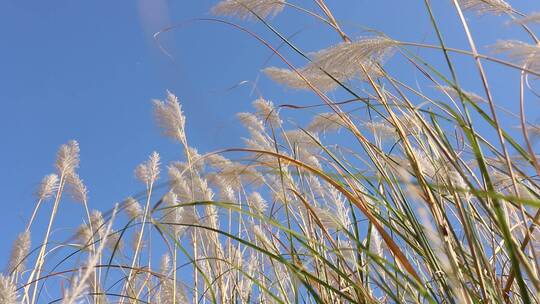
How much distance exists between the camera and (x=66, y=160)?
8.42 ft

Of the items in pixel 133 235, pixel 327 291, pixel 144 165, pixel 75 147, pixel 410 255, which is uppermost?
pixel 75 147

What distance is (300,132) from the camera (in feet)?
6.08

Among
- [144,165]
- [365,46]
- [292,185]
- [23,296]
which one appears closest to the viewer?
[365,46]

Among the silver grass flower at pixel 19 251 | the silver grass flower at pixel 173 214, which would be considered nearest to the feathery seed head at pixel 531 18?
the silver grass flower at pixel 173 214

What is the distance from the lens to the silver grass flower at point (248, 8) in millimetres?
1343

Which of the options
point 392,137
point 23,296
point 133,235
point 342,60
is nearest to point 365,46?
point 342,60

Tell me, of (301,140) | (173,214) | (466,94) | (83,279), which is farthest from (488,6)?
(173,214)

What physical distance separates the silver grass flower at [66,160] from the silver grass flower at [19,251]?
360mm

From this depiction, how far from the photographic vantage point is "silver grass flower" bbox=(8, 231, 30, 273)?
86.6 inches

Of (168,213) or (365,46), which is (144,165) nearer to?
(168,213)

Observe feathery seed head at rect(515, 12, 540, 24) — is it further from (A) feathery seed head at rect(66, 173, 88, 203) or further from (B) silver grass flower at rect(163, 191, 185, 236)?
(A) feathery seed head at rect(66, 173, 88, 203)

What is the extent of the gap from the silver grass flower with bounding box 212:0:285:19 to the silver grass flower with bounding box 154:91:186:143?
814 millimetres

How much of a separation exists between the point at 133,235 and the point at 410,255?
4.34 feet

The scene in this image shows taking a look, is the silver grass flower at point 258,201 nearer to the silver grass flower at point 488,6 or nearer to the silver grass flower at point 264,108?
the silver grass flower at point 264,108
